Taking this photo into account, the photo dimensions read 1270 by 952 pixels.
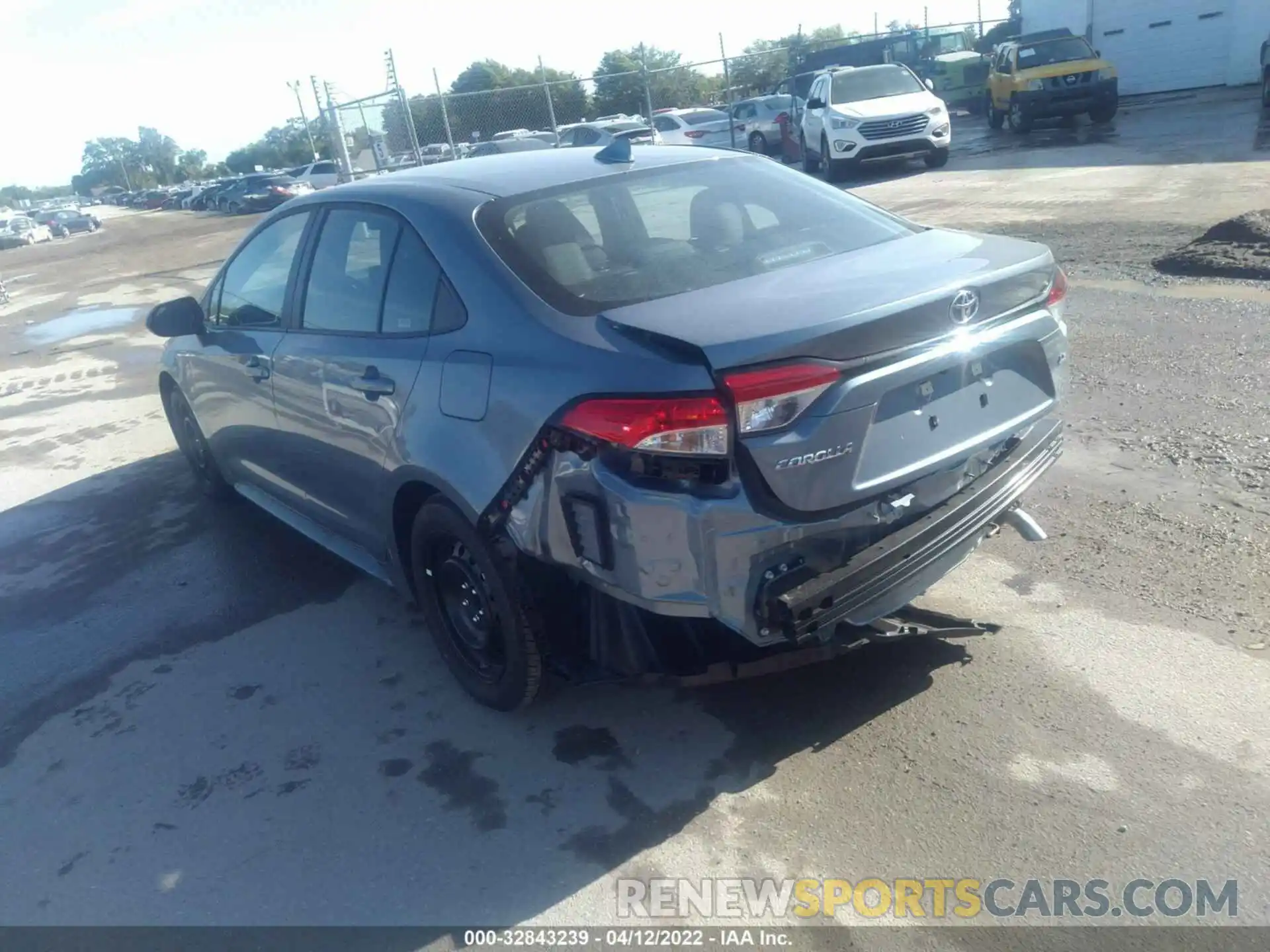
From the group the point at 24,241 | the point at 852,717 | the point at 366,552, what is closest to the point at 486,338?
the point at 366,552

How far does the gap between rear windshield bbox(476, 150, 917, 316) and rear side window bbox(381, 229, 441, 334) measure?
264mm

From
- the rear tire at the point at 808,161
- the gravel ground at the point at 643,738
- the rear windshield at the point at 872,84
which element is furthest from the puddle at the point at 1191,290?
the rear tire at the point at 808,161

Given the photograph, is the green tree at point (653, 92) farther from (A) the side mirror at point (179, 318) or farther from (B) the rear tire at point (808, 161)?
(A) the side mirror at point (179, 318)

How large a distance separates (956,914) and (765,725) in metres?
0.95

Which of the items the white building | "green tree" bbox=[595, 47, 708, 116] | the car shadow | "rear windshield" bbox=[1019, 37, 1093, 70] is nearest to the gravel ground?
the car shadow

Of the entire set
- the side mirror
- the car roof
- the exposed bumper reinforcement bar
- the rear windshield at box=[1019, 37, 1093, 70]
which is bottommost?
the exposed bumper reinforcement bar

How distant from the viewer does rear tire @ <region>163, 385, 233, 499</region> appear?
612cm

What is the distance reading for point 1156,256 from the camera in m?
9.06

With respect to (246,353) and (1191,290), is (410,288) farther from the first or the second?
(1191,290)

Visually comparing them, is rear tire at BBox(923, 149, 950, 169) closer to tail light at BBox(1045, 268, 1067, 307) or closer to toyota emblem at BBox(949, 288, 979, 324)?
tail light at BBox(1045, 268, 1067, 307)

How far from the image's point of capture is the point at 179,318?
213 inches

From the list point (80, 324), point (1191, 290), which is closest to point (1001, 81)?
point (1191, 290)

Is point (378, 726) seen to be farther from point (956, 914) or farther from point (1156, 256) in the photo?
point (1156, 256)

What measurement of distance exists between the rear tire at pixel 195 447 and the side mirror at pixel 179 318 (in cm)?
69
